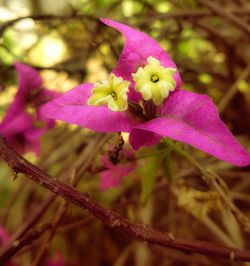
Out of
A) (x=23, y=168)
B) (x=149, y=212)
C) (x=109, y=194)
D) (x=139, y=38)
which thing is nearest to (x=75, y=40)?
(x=109, y=194)

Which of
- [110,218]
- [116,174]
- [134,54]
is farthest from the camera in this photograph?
[116,174]

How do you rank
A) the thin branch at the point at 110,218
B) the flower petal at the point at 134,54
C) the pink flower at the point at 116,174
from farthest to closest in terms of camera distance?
the pink flower at the point at 116,174 → the flower petal at the point at 134,54 → the thin branch at the point at 110,218

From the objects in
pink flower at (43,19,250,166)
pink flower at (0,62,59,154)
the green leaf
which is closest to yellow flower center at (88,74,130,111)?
pink flower at (43,19,250,166)

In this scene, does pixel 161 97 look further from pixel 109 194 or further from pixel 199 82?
pixel 109 194

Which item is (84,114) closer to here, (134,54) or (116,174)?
(134,54)

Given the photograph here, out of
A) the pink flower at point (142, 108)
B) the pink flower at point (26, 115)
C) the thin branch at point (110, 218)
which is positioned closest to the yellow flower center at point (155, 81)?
the pink flower at point (142, 108)

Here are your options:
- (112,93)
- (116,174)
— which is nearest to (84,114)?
(112,93)

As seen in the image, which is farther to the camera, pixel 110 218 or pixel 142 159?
pixel 142 159

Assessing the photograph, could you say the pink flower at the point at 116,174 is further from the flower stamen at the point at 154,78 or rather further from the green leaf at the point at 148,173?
the flower stamen at the point at 154,78
